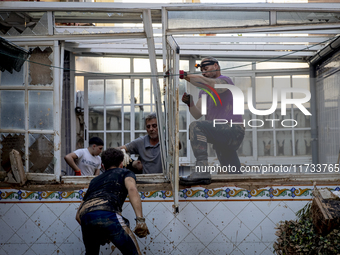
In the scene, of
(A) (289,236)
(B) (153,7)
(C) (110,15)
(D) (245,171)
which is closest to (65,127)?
(C) (110,15)

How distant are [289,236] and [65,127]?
3.89 metres

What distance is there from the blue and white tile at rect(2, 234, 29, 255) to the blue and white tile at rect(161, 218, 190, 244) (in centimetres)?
160

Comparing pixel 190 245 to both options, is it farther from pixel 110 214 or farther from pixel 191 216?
Result: pixel 110 214

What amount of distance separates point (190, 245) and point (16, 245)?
78.0 inches

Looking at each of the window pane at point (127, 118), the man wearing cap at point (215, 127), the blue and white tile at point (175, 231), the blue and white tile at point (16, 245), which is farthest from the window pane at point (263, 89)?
the blue and white tile at point (16, 245)

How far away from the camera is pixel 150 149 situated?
4453mm

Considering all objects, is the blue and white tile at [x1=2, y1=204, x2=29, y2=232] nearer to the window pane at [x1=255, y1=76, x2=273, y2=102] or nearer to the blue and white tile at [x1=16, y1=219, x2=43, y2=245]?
the blue and white tile at [x1=16, y1=219, x2=43, y2=245]

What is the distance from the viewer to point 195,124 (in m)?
4.04

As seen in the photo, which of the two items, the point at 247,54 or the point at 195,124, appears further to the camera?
the point at 247,54

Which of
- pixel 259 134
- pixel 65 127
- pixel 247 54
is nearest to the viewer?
pixel 259 134

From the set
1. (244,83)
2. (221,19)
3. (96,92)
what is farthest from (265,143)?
(96,92)

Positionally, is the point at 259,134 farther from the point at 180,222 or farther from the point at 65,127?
the point at 65,127

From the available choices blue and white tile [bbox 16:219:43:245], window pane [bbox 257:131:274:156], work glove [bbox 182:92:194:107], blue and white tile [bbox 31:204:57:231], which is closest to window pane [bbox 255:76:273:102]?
window pane [bbox 257:131:274:156]

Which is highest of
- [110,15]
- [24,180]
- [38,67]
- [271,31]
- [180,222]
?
[110,15]
